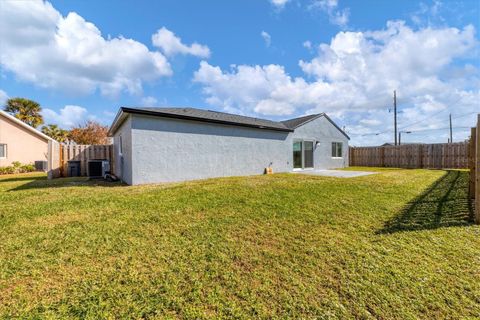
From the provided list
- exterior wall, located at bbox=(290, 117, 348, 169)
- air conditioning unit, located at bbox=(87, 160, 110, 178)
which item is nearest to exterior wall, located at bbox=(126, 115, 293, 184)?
exterior wall, located at bbox=(290, 117, 348, 169)

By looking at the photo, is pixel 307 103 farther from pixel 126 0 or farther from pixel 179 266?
pixel 179 266

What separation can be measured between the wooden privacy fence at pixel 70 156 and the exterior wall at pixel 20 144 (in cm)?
652

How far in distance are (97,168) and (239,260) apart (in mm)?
11742

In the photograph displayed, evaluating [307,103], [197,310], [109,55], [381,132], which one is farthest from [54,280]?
[381,132]

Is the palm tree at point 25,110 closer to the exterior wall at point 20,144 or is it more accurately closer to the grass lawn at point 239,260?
the exterior wall at point 20,144

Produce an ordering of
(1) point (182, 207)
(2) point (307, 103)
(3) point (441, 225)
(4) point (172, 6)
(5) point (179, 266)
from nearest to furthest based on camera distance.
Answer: (5) point (179, 266)
(3) point (441, 225)
(1) point (182, 207)
(4) point (172, 6)
(2) point (307, 103)

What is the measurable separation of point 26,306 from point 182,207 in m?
3.16

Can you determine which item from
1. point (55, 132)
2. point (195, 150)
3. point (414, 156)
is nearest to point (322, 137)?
point (414, 156)

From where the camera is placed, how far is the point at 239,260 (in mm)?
2951

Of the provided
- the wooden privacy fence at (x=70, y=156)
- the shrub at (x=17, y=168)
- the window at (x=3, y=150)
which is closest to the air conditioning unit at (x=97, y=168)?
the wooden privacy fence at (x=70, y=156)

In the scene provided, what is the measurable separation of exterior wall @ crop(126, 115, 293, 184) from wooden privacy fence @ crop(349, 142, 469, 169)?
37.4ft

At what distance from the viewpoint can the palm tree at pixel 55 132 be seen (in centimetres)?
2116

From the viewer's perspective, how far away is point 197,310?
2072mm

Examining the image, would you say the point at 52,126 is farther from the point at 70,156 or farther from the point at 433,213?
the point at 433,213
